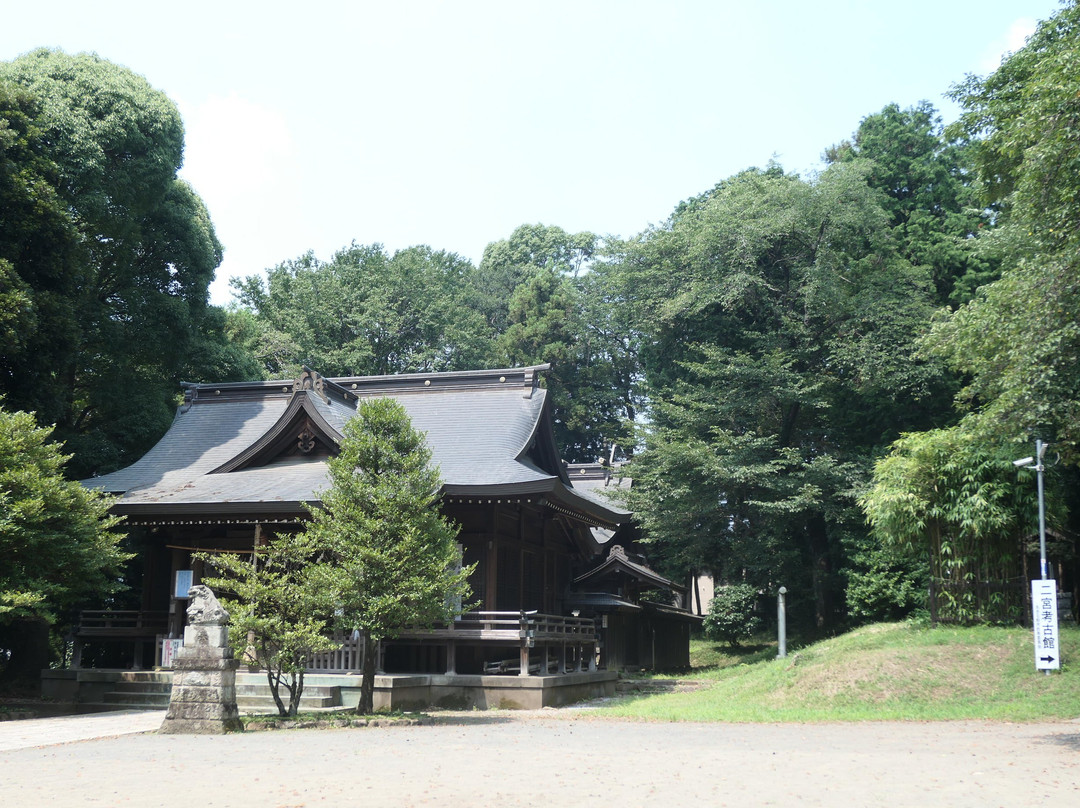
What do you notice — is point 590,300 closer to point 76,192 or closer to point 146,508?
point 76,192

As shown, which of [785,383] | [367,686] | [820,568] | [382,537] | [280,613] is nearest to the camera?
[280,613]

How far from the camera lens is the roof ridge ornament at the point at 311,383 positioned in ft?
69.7

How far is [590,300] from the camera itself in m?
49.6

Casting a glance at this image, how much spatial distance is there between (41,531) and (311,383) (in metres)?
6.87

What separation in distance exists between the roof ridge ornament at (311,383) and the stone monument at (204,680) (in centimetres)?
794

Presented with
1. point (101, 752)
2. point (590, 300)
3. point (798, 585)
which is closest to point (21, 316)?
point (101, 752)

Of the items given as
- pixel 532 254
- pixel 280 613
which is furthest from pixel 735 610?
pixel 532 254

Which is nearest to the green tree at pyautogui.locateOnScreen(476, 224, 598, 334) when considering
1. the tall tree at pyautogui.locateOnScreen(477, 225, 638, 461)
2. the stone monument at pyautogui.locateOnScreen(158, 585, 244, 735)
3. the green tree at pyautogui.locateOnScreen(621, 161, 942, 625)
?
the tall tree at pyautogui.locateOnScreen(477, 225, 638, 461)

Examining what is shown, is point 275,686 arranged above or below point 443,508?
below

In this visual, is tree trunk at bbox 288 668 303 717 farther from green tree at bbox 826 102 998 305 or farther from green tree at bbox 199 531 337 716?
green tree at bbox 826 102 998 305

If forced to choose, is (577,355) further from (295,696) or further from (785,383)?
(295,696)

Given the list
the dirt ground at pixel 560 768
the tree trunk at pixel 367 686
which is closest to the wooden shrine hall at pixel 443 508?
the tree trunk at pixel 367 686

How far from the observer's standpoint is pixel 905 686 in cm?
1738

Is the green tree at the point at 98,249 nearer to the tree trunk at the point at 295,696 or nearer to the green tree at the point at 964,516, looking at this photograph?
the tree trunk at the point at 295,696
